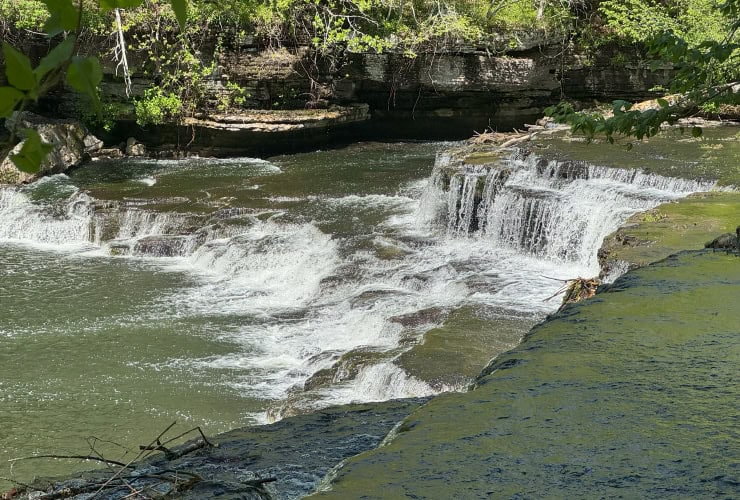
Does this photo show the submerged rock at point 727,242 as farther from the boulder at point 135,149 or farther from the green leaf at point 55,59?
the boulder at point 135,149

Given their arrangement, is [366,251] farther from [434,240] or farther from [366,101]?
[366,101]

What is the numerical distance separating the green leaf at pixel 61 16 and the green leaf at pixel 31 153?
13 centimetres

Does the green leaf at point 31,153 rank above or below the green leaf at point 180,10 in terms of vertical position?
below

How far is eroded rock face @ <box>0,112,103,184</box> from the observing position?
16.4 m

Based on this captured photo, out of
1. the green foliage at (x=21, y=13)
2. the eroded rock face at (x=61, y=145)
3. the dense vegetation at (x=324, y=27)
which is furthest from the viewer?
the dense vegetation at (x=324, y=27)

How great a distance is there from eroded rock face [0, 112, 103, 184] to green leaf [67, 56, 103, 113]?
16334mm

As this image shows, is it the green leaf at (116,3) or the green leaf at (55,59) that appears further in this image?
the green leaf at (116,3)

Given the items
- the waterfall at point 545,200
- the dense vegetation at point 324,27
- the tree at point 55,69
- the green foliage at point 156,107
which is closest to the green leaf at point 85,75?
the tree at point 55,69

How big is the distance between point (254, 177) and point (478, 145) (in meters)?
4.47

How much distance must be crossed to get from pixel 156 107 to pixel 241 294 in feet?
26.4

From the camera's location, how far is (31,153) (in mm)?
1017

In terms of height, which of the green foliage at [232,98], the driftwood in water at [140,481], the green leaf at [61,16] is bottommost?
the driftwood in water at [140,481]

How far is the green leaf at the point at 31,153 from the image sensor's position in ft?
3.33

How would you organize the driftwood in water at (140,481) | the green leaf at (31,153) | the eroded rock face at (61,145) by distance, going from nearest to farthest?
the green leaf at (31,153)
the driftwood in water at (140,481)
the eroded rock face at (61,145)
